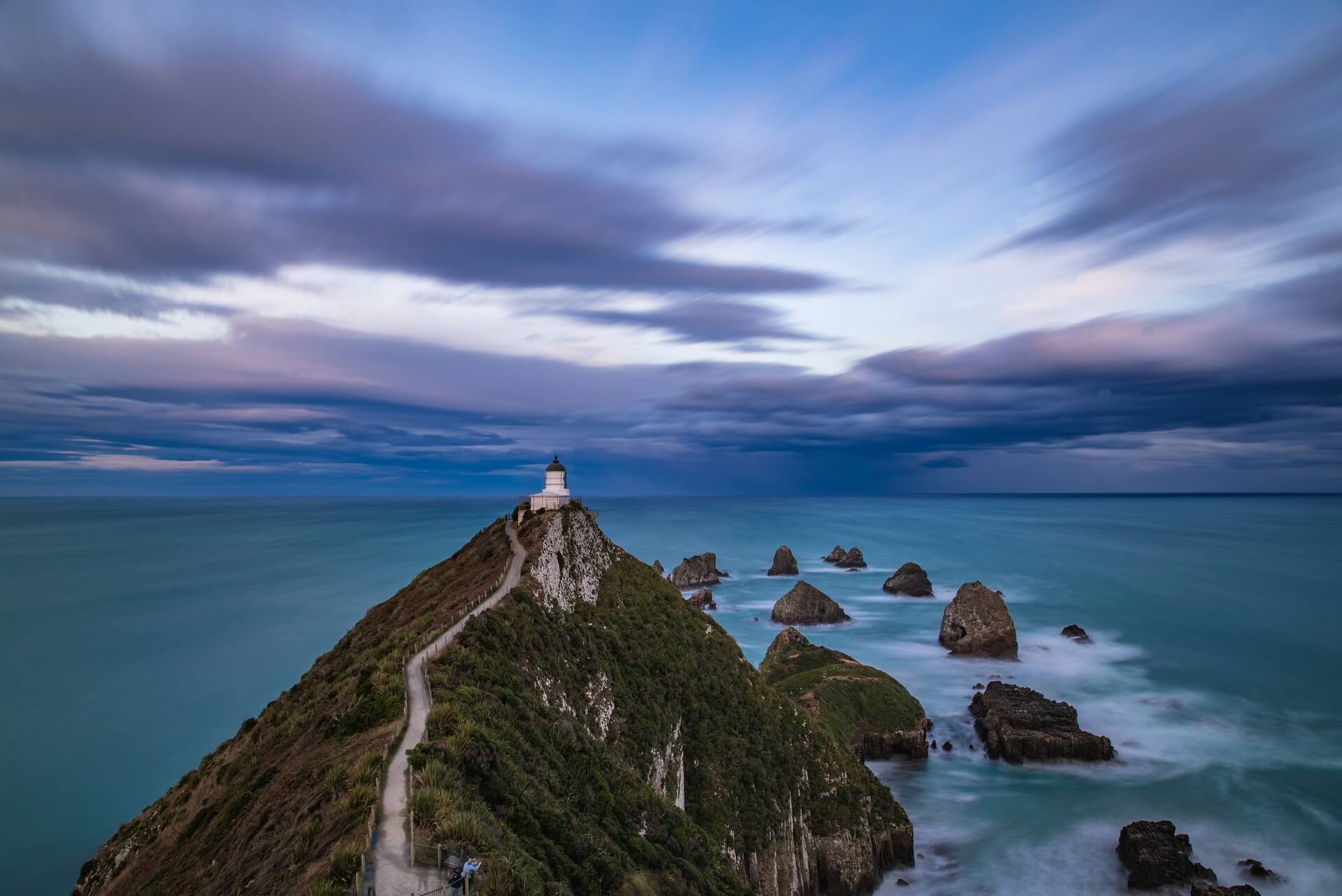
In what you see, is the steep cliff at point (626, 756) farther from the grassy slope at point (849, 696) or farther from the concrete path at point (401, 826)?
the grassy slope at point (849, 696)

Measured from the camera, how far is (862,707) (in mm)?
59594

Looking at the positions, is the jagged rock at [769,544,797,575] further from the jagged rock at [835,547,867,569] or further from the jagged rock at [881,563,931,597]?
the jagged rock at [881,563,931,597]

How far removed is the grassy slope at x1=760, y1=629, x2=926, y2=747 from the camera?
→ 56312 mm

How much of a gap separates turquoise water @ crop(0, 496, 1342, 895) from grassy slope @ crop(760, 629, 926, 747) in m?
3.77

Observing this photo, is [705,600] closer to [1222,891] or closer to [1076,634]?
[1076,634]

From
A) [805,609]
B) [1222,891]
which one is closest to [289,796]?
[1222,891]

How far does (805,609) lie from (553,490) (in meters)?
65.5

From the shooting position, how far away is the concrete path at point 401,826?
44.1 feet

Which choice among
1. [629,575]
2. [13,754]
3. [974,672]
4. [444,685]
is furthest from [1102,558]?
[13,754]

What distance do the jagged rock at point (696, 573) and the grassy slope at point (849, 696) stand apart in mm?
66024

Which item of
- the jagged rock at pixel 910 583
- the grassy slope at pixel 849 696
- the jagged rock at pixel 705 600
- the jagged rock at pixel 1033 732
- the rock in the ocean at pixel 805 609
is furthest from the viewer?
the jagged rock at pixel 910 583

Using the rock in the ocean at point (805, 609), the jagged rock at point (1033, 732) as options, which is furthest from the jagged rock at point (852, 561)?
the jagged rock at point (1033, 732)

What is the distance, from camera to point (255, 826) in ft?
64.0

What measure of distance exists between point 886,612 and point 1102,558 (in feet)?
335
